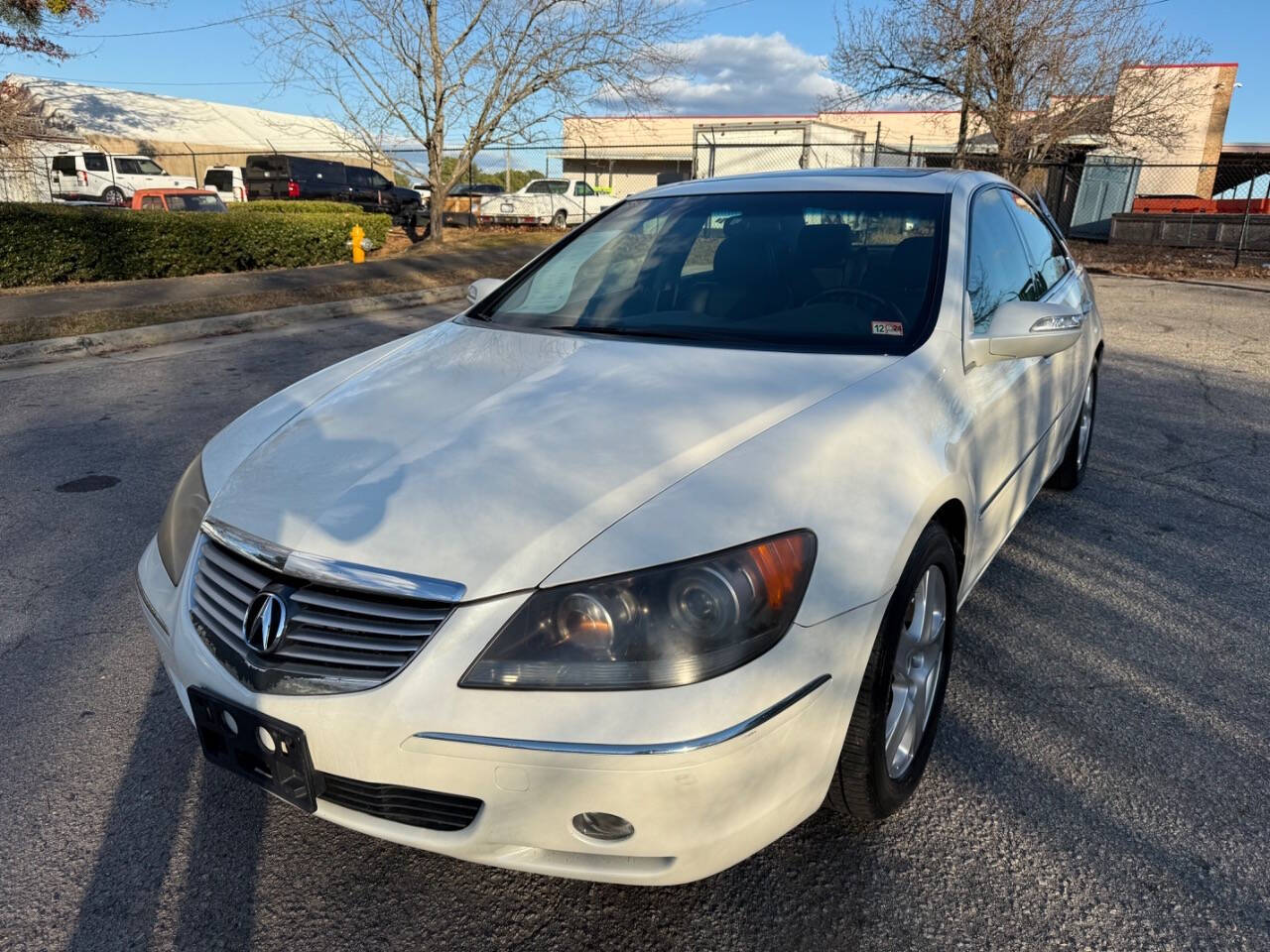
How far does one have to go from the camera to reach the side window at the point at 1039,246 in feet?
12.8

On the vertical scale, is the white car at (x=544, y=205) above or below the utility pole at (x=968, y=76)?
below

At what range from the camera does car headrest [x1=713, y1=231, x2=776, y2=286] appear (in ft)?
10.1

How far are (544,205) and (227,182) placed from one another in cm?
991

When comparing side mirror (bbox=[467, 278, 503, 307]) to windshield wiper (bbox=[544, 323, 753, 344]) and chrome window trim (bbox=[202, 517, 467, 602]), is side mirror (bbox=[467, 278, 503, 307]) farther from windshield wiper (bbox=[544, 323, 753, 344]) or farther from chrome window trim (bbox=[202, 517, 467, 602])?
chrome window trim (bbox=[202, 517, 467, 602])

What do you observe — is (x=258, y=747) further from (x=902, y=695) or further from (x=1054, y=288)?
(x=1054, y=288)

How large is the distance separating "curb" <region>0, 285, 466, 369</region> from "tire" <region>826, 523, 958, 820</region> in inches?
326

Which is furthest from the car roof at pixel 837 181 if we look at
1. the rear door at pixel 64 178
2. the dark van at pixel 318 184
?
the rear door at pixel 64 178

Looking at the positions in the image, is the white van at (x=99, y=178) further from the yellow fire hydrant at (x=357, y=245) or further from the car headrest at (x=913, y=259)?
the car headrest at (x=913, y=259)

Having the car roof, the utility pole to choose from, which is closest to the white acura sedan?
the car roof

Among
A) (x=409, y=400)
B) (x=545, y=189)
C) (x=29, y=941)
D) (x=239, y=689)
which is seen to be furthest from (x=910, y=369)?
(x=545, y=189)

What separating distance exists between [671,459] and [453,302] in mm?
11144

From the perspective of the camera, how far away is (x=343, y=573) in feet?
5.84

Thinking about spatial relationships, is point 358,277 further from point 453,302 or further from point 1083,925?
point 1083,925

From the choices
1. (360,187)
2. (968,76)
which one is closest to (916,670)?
(968,76)
